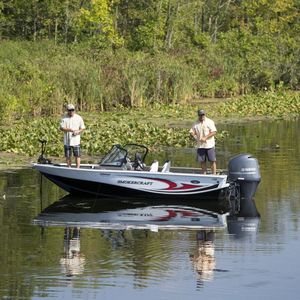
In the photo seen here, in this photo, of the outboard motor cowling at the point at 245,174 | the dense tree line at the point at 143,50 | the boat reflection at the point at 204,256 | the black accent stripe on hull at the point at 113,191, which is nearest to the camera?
the boat reflection at the point at 204,256

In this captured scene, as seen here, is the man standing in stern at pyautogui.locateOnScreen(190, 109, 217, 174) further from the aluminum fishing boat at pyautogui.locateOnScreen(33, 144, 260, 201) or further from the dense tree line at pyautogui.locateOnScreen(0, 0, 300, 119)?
the dense tree line at pyautogui.locateOnScreen(0, 0, 300, 119)

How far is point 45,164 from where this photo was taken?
2291 cm

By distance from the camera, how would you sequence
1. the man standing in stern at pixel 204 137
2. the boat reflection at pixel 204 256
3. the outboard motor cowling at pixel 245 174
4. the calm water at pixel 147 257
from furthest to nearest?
the man standing in stern at pixel 204 137, the outboard motor cowling at pixel 245 174, the boat reflection at pixel 204 256, the calm water at pixel 147 257

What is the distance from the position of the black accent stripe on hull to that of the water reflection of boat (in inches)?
8.2

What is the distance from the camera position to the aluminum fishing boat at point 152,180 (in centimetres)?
2233

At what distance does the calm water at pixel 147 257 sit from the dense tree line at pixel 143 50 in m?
17.2

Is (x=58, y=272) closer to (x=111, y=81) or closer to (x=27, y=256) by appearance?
(x=27, y=256)

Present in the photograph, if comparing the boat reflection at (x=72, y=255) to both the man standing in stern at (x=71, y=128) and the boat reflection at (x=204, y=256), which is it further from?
the man standing in stern at (x=71, y=128)

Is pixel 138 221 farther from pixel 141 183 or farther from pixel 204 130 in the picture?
pixel 204 130

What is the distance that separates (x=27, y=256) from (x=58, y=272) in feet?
4.16

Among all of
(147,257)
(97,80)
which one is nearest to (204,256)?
(147,257)

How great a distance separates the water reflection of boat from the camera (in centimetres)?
1994

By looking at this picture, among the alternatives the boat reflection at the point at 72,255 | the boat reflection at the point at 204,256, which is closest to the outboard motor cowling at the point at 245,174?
the boat reflection at the point at 204,256

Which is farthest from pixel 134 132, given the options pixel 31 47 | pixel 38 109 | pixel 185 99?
pixel 31 47
